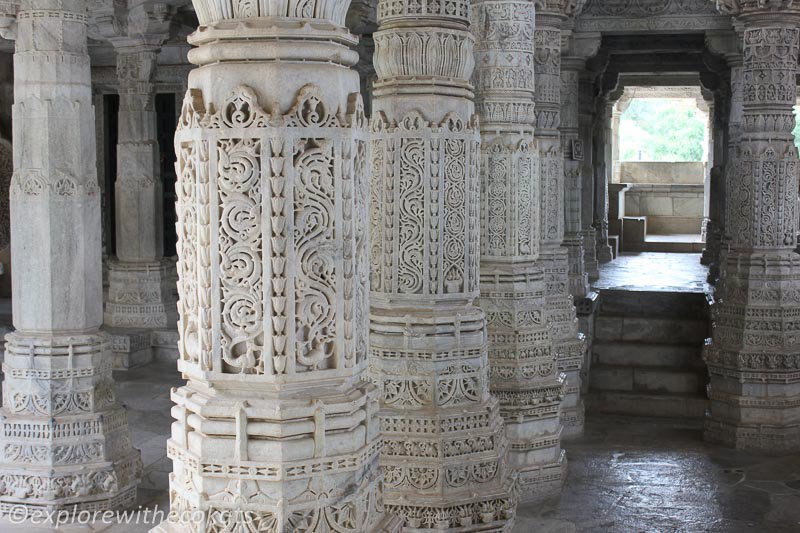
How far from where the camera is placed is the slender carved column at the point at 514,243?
20.1 feet

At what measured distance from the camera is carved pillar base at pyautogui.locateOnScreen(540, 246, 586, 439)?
817 cm

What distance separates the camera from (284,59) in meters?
2.63

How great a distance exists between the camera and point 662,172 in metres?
24.5

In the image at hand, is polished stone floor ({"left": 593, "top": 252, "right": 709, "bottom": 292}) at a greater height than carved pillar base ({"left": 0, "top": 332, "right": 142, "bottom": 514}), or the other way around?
polished stone floor ({"left": 593, "top": 252, "right": 709, "bottom": 292})

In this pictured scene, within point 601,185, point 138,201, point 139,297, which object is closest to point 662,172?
point 601,185

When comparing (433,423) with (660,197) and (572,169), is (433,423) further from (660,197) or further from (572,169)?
(660,197)

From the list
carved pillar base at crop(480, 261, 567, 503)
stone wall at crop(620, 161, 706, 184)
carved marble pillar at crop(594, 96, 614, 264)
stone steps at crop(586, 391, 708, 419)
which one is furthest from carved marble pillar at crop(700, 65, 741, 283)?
stone wall at crop(620, 161, 706, 184)

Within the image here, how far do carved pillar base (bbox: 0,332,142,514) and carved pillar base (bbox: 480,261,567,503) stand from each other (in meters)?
2.50

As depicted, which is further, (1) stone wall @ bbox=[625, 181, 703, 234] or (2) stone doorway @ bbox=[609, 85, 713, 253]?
(1) stone wall @ bbox=[625, 181, 703, 234]

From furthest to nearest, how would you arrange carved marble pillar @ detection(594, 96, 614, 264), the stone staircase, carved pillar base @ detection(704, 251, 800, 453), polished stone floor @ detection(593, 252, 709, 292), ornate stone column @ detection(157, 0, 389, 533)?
carved marble pillar @ detection(594, 96, 614, 264)
polished stone floor @ detection(593, 252, 709, 292)
the stone staircase
carved pillar base @ detection(704, 251, 800, 453)
ornate stone column @ detection(157, 0, 389, 533)

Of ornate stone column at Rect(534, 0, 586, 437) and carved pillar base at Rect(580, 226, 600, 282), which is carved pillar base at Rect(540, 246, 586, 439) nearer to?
ornate stone column at Rect(534, 0, 586, 437)

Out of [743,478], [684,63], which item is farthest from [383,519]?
[684,63]

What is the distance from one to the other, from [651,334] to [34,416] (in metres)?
8.14

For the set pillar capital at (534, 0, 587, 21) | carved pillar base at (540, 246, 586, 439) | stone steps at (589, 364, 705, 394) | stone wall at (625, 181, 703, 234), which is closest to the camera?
pillar capital at (534, 0, 587, 21)
